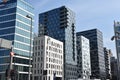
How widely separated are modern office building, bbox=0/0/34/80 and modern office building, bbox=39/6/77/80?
38.0 metres

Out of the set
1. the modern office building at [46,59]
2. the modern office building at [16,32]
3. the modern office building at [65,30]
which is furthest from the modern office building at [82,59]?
the modern office building at [16,32]

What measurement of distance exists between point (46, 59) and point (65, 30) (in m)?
32.1

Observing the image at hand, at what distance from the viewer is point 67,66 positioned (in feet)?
478

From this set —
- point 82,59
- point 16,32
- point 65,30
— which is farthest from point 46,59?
point 82,59

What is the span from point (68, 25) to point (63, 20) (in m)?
5.25

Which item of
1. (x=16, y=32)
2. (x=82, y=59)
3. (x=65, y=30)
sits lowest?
(x=82, y=59)

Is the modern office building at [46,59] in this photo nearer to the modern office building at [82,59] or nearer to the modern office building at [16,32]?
the modern office building at [16,32]

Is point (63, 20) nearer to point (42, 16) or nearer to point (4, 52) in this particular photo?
point (42, 16)

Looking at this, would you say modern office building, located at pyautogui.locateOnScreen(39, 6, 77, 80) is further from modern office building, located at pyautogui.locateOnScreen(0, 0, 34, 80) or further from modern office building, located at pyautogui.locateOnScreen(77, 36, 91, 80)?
modern office building, located at pyautogui.locateOnScreen(0, 0, 34, 80)

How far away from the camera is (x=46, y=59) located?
128 meters

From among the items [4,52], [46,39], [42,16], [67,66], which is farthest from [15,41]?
[42,16]

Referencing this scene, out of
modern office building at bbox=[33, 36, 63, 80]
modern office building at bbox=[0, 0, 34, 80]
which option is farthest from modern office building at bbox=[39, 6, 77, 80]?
modern office building at bbox=[0, 0, 34, 80]

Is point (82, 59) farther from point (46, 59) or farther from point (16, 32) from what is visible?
point (16, 32)

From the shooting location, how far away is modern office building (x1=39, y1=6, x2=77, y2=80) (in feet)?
488
